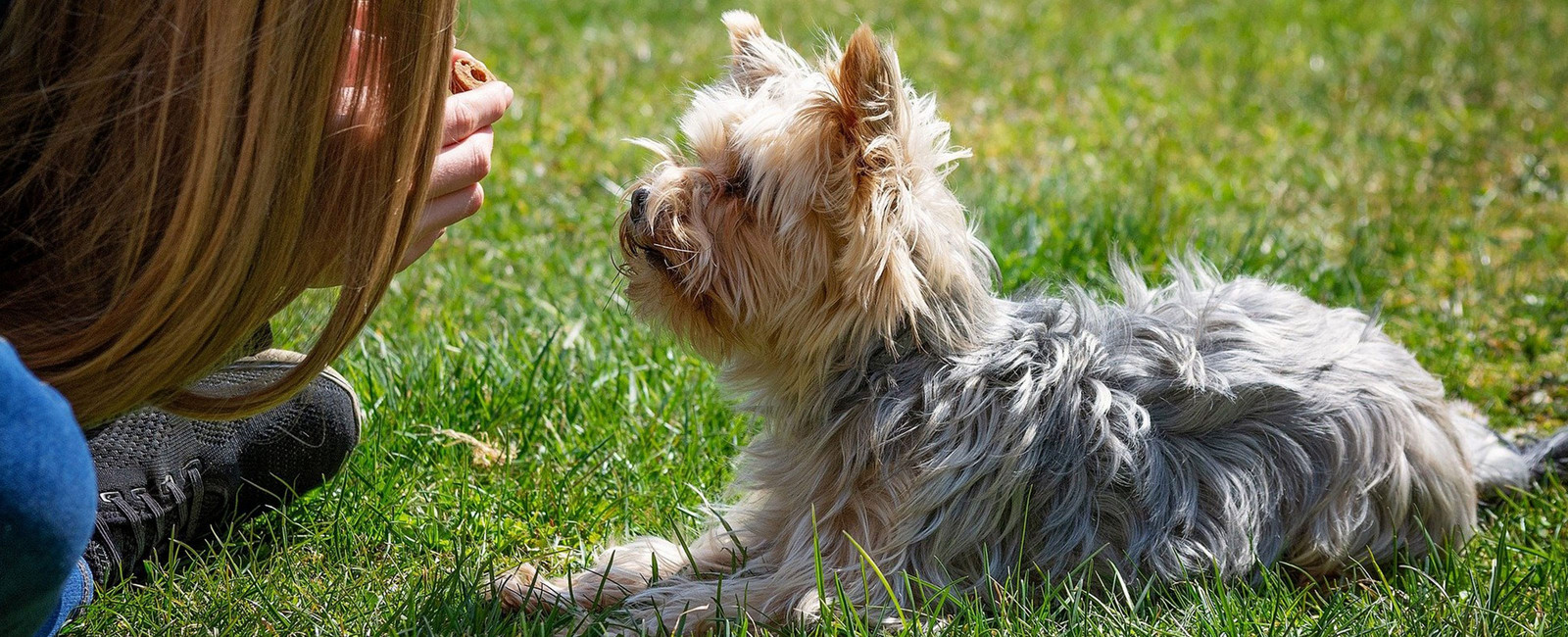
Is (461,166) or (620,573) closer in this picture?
(461,166)

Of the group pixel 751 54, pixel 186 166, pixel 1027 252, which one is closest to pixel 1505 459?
pixel 1027 252

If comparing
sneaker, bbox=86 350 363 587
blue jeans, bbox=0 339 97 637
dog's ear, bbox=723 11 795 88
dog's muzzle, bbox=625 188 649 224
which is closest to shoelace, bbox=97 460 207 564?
sneaker, bbox=86 350 363 587

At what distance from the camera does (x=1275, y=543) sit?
276cm

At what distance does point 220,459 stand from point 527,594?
0.86 meters

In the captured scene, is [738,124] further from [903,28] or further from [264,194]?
[903,28]

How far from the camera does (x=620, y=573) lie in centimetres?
273

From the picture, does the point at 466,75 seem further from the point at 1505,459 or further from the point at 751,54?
the point at 1505,459

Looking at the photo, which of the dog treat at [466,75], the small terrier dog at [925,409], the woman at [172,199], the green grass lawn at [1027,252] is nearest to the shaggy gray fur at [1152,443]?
the small terrier dog at [925,409]

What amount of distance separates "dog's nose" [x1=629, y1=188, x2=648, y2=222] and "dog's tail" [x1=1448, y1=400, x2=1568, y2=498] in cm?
201

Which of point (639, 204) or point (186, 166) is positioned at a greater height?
point (186, 166)

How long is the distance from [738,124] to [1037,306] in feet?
2.52

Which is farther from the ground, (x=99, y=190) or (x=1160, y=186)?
(x=99, y=190)

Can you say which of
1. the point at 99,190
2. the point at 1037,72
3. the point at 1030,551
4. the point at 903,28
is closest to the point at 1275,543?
the point at 1030,551

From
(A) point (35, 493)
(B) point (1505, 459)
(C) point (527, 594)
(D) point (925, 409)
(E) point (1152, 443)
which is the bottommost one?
(B) point (1505, 459)
